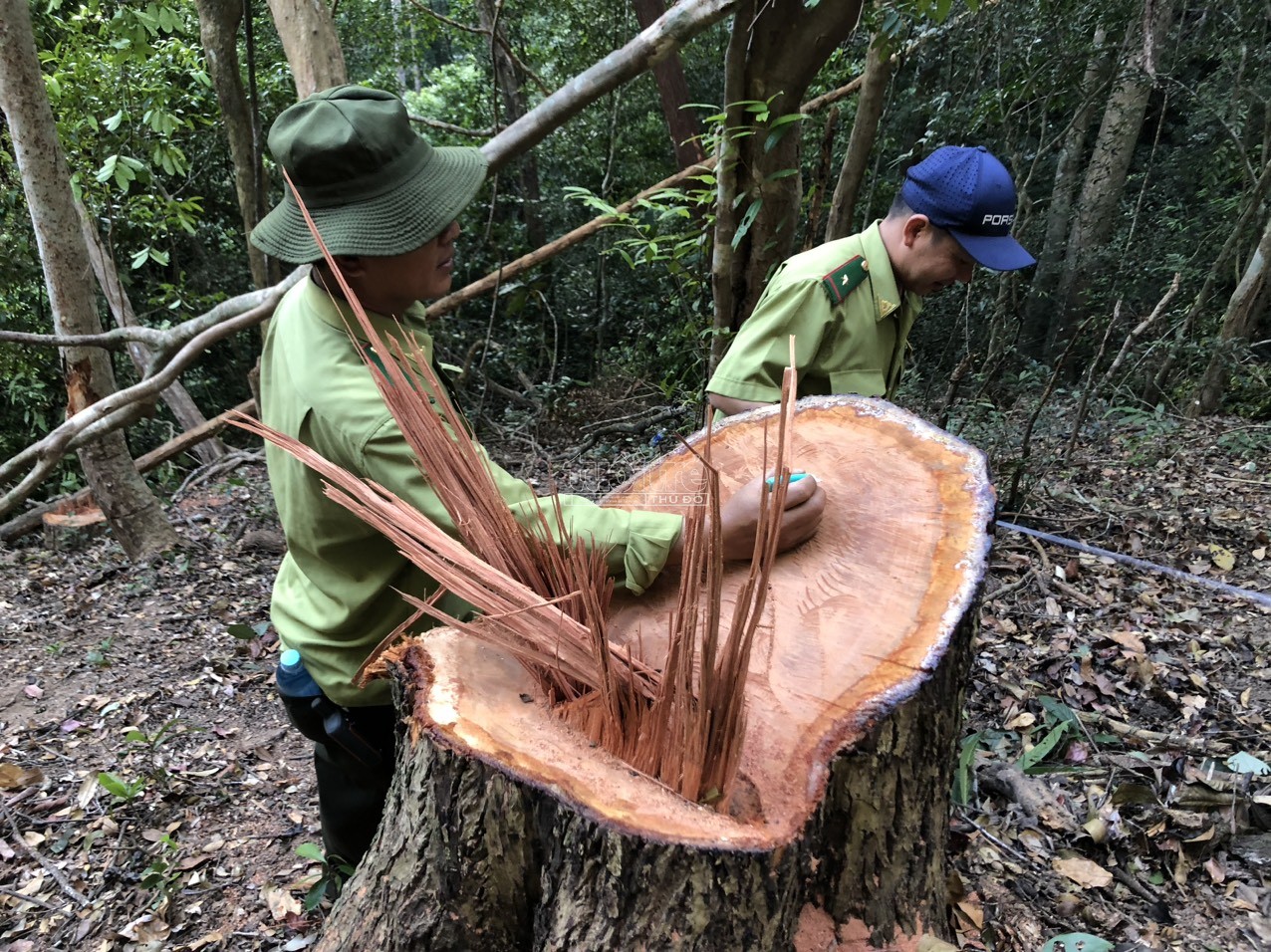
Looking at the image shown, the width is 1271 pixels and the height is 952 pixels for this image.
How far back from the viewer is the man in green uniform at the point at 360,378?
3.81ft

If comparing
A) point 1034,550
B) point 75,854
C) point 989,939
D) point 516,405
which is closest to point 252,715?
point 75,854

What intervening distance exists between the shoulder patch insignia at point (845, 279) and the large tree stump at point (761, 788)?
0.65m

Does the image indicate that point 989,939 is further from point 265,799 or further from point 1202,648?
point 265,799

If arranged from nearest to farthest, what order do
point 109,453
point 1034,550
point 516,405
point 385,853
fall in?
point 385,853 < point 1034,550 < point 109,453 < point 516,405

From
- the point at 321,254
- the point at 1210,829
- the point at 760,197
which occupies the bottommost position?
the point at 1210,829

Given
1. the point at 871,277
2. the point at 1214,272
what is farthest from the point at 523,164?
the point at 871,277

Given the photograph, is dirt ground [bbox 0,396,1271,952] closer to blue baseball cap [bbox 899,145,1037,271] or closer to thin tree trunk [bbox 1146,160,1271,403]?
blue baseball cap [bbox 899,145,1037,271]

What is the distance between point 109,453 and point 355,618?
10.7 ft

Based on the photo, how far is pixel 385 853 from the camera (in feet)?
3.88

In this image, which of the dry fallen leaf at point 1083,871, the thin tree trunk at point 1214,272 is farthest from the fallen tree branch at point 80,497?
the thin tree trunk at point 1214,272

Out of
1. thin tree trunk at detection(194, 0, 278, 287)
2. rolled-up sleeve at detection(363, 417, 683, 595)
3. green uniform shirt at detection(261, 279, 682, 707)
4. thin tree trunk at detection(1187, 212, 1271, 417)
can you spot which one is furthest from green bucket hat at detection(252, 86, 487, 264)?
thin tree trunk at detection(1187, 212, 1271, 417)

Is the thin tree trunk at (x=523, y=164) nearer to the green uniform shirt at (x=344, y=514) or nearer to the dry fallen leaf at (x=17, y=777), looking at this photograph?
the dry fallen leaf at (x=17, y=777)

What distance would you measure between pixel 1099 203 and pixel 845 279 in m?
6.82

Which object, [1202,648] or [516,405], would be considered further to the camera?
[516,405]
